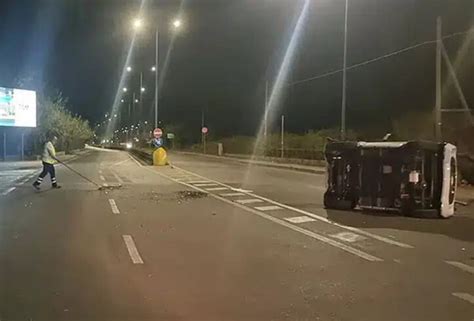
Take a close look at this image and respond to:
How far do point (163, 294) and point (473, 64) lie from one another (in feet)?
90.1

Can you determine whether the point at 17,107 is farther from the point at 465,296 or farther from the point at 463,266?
the point at 465,296

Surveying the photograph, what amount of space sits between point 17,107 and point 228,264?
46.2 meters

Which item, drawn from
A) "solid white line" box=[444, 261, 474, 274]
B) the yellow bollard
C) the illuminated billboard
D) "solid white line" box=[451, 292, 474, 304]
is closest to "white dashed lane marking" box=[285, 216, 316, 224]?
"solid white line" box=[444, 261, 474, 274]

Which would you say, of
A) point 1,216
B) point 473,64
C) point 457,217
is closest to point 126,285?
point 1,216

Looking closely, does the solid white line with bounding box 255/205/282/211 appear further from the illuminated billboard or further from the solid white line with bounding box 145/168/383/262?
the illuminated billboard

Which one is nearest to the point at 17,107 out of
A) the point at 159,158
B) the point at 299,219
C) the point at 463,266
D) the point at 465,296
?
the point at 159,158

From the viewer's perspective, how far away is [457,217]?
15430mm

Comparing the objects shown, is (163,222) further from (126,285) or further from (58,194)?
(58,194)

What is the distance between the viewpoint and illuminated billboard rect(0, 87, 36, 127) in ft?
165

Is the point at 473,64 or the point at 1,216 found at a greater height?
the point at 473,64

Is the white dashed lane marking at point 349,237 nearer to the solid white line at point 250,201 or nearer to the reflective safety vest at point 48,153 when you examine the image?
the solid white line at point 250,201

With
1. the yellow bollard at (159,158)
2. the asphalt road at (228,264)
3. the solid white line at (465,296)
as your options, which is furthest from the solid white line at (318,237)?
the yellow bollard at (159,158)

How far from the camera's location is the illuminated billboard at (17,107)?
50.3 metres

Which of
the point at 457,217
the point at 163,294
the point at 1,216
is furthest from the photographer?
the point at 457,217
